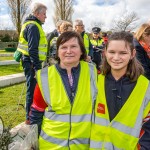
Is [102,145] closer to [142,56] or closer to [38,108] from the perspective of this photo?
[38,108]

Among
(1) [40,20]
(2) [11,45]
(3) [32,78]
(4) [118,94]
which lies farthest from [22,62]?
(2) [11,45]

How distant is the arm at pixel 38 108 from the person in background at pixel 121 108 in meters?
0.46

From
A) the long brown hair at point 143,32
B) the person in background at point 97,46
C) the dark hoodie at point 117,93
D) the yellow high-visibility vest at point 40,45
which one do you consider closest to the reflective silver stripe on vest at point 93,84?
the dark hoodie at point 117,93

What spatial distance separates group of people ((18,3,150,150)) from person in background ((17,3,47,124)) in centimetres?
217

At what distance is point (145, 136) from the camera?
213cm

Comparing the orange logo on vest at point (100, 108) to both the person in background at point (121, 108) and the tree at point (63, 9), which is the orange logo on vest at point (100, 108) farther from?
the tree at point (63, 9)

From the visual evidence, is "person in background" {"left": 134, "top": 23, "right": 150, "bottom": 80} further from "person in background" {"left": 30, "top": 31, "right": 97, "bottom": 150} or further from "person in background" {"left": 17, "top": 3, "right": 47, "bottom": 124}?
"person in background" {"left": 17, "top": 3, "right": 47, "bottom": 124}

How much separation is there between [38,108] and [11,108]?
11.8ft

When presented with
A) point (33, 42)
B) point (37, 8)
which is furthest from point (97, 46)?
point (33, 42)

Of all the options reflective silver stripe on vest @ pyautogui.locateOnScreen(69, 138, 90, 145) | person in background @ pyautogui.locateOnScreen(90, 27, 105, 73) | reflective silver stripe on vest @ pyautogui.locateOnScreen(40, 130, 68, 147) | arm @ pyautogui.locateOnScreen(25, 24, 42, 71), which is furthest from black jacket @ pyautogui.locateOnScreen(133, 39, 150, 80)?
person in background @ pyautogui.locateOnScreen(90, 27, 105, 73)

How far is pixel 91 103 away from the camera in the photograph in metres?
2.23

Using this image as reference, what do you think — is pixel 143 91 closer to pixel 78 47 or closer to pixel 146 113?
pixel 146 113

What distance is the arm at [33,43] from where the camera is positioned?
4578 millimetres

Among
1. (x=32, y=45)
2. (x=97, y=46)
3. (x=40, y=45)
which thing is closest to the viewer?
(x=32, y=45)
